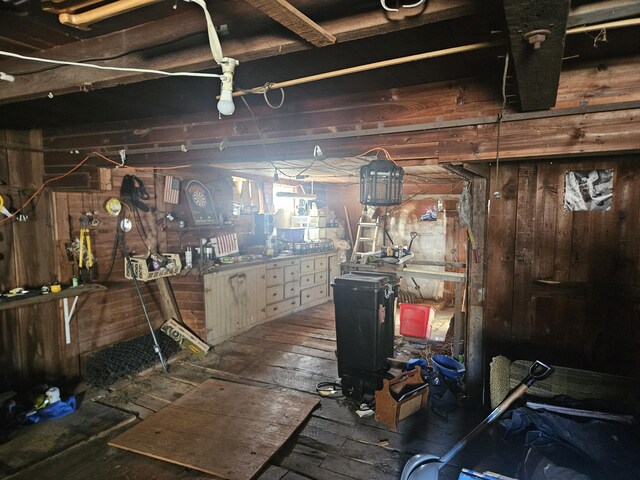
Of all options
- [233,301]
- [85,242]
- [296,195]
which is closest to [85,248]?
[85,242]

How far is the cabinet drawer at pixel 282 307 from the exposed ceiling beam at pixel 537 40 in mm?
4923

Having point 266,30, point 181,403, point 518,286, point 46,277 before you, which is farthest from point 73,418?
point 518,286

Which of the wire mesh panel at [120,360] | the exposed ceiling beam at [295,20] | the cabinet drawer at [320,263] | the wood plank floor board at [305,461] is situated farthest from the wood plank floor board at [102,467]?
the cabinet drawer at [320,263]

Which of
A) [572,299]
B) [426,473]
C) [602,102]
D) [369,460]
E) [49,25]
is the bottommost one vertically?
[369,460]

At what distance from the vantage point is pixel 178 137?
3.34 m

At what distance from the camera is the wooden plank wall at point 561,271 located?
8.98 ft

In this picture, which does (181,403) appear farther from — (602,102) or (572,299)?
(602,102)

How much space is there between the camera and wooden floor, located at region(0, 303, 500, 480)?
2.51m

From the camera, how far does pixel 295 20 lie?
125cm

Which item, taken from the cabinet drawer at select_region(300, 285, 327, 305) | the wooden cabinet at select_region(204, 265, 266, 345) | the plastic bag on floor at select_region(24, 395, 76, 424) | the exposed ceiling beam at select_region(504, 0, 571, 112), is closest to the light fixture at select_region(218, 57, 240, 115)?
the exposed ceiling beam at select_region(504, 0, 571, 112)

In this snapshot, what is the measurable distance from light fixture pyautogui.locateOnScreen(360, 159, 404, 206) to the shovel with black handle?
5.08 ft

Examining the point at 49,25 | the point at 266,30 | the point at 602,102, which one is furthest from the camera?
the point at 602,102

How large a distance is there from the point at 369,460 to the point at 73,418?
2.63m

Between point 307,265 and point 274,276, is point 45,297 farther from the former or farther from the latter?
point 307,265
